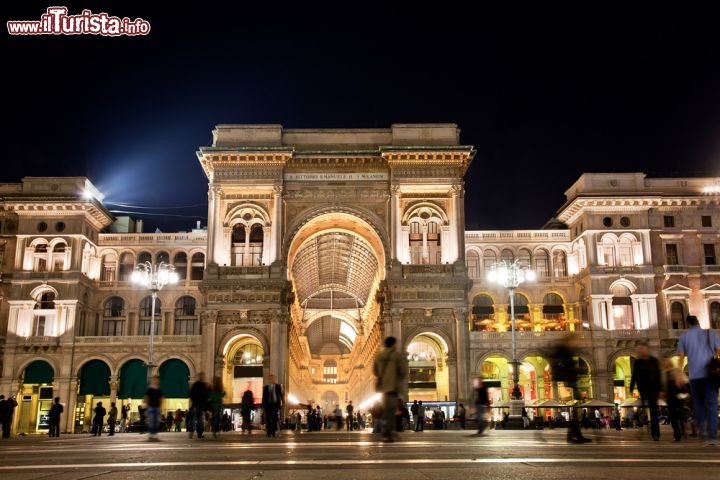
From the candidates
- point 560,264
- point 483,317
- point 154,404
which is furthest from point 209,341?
point 560,264

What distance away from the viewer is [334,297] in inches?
3162

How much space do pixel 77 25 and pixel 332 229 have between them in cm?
2218

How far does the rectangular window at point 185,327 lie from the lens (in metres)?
61.6

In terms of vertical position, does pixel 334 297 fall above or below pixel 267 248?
above

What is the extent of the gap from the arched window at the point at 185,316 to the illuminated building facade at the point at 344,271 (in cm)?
9

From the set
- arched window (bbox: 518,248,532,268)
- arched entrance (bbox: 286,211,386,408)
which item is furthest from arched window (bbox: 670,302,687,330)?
arched entrance (bbox: 286,211,386,408)

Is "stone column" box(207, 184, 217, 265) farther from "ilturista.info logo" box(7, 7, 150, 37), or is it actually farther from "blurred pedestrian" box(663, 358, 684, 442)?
"blurred pedestrian" box(663, 358, 684, 442)

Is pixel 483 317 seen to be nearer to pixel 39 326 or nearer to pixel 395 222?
pixel 395 222

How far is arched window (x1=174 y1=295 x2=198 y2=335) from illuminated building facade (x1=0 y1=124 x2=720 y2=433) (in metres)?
0.09

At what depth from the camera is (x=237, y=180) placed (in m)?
48.4

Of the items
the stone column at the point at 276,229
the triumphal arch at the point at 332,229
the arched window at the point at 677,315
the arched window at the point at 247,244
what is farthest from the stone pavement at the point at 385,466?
the arched window at the point at 677,315

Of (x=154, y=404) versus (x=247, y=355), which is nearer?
(x=154, y=404)

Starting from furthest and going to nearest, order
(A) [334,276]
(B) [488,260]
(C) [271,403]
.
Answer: (A) [334,276] < (B) [488,260] < (C) [271,403]

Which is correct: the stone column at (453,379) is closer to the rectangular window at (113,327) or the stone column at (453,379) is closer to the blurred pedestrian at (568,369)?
the rectangular window at (113,327)
